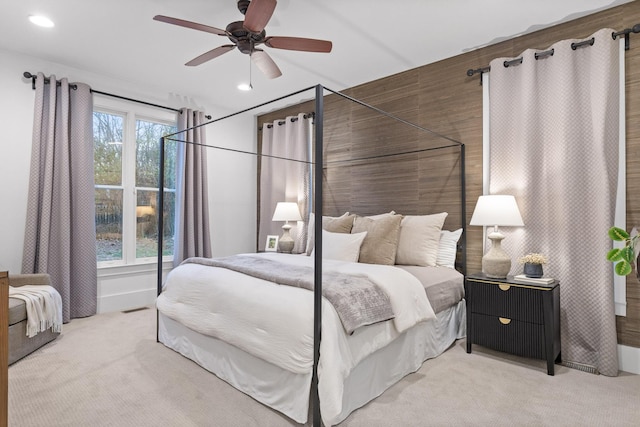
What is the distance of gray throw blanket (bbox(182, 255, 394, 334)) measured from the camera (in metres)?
1.96

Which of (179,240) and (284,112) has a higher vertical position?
(284,112)

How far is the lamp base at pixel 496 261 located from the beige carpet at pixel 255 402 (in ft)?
2.08

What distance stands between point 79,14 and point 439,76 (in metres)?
3.07

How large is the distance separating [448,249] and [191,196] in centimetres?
305

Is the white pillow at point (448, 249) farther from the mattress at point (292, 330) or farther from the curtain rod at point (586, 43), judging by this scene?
the curtain rod at point (586, 43)

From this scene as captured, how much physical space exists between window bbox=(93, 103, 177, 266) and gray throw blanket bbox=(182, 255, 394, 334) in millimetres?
2360

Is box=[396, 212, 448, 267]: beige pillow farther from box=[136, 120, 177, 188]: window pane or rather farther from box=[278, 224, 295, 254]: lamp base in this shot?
box=[136, 120, 177, 188]: window pane

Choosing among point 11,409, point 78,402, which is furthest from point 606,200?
point 11,409

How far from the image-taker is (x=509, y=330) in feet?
8.77

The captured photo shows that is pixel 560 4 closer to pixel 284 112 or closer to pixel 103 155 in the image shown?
pixel 284 112

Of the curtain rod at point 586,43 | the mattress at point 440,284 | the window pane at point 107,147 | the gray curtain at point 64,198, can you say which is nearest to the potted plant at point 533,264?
the mattress at point 440,284

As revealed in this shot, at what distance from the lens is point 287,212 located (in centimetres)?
454

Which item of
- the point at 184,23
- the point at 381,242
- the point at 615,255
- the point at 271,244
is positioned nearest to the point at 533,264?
the point at 381,242

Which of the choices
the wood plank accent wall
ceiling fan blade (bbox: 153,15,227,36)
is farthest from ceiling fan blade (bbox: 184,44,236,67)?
the wood plank accent wall
